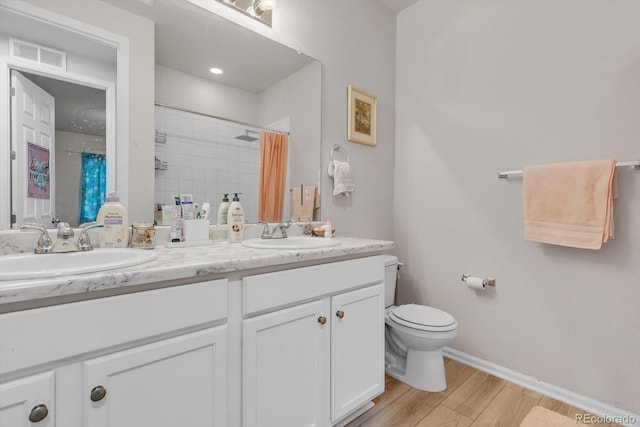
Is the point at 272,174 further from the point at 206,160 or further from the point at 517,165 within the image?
the point at 517,165

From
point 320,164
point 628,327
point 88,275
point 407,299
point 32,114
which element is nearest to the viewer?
point 88,275

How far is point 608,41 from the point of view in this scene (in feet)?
5.00

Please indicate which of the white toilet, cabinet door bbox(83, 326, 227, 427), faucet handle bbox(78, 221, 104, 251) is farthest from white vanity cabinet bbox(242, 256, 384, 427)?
faucet handle bbox(78, 221, 104, 251)

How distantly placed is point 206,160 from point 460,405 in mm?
1830

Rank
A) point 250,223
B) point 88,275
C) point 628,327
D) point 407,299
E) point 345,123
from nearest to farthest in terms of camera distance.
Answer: point 88,275 < point 628,327 < point 250,223 < point 345,123 < point 407,299

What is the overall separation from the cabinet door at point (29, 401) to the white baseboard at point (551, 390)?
2.13m

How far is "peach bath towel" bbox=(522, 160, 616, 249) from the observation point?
1.46m

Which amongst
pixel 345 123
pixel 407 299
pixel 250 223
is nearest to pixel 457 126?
pixel 345 123

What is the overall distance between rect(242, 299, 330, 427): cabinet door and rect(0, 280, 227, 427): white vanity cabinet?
104 mm

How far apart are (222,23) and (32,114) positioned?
3.04 ft

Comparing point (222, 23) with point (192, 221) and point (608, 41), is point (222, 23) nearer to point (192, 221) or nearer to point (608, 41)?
point (192, 221)

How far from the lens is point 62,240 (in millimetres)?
1050

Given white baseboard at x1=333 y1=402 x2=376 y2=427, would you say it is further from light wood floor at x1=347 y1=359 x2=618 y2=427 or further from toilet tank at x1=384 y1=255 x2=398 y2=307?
toilet tank at x1=384 y1=255 x2=398 y2=307

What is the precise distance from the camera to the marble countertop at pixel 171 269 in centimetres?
65
